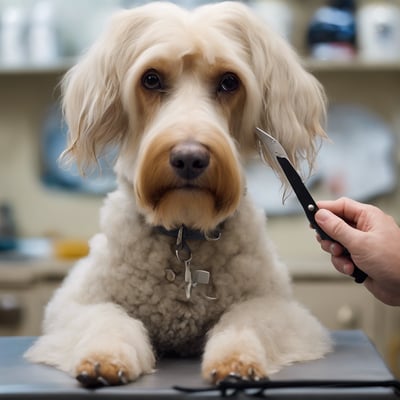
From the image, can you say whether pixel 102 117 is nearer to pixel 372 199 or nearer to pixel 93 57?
pixel 93 57

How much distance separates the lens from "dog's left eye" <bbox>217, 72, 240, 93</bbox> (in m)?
1.40

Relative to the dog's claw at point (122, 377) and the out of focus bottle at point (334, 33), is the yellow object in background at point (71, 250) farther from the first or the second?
the dog's claw at point (122, 377)

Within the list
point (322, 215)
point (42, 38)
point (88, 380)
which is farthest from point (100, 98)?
point (42, 38)

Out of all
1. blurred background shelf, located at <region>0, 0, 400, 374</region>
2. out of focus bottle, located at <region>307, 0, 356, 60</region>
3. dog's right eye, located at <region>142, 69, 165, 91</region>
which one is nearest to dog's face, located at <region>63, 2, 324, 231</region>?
dog's right eye, located at <region>142, 69, 165, 91</region>

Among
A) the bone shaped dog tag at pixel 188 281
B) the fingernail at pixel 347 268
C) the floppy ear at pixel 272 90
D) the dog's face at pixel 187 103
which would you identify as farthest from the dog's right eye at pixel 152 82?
the fingernail at pixel 347 268

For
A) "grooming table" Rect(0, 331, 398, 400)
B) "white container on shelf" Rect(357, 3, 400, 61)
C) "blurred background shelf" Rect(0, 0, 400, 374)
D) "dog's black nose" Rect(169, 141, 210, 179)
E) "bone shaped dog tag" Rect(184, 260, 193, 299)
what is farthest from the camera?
"white container on shelf" Rect(357, 3, 400, 61)

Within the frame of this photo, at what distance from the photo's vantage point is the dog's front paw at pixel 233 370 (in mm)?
1140

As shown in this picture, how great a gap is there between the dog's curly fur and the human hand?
13cm

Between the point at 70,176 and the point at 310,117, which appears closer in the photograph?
the point at 310,117

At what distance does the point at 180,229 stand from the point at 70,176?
1984mm

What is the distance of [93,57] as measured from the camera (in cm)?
147

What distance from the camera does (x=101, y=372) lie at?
1133 mm

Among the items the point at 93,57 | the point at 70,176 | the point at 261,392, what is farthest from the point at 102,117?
the point at 70,176

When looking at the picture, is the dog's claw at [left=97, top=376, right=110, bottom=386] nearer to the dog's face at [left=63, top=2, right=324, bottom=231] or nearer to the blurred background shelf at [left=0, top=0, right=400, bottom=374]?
the dog's face at [left=63, top=2, right=324, bottom=231]
